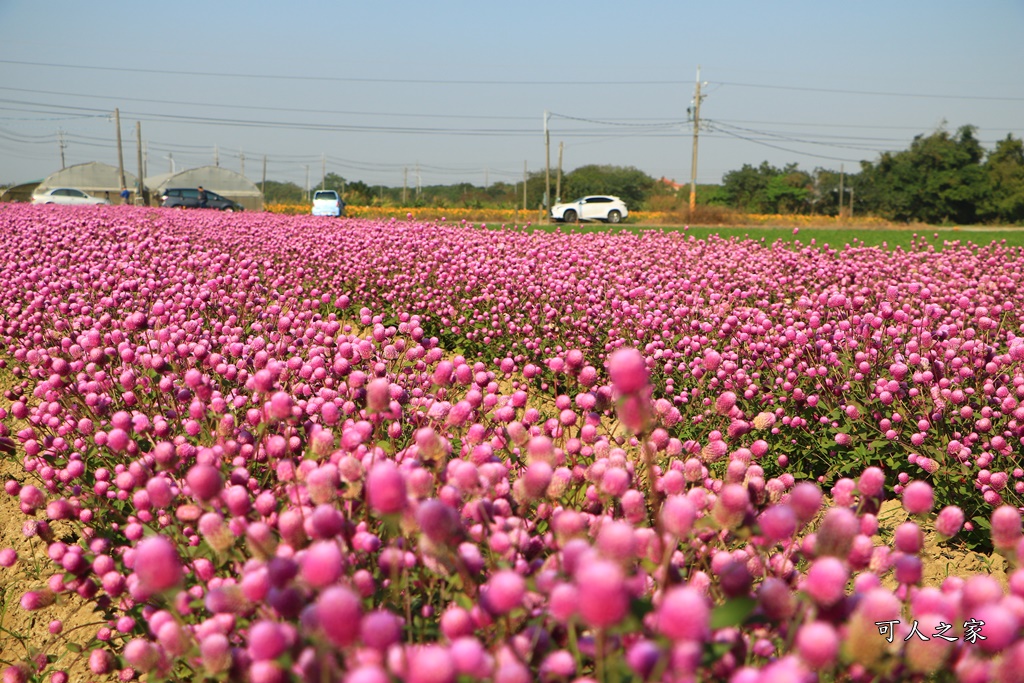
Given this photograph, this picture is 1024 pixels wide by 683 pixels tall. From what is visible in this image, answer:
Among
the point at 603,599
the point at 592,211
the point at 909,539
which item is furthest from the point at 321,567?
the point at 592,211

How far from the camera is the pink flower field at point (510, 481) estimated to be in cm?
110

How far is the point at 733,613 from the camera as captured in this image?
1009 mm

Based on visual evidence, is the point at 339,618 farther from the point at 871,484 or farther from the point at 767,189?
the point at 767,189

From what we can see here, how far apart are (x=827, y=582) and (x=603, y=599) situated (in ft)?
1.25


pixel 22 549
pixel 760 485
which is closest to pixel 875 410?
pixel 760 485

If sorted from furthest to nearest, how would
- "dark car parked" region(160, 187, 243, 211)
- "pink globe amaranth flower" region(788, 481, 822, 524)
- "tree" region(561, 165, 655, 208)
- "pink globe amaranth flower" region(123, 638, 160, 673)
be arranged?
"tree" region(561, 165, 655, 208) → "dark car parked" region(160, 187, 243, 211) → "pink globe amaranth flower" region(123, 638, 160, 673) → "pink globe amaranth flower" region(788, 481, 822, 524)

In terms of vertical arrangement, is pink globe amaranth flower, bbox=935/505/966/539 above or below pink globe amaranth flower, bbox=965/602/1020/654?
below

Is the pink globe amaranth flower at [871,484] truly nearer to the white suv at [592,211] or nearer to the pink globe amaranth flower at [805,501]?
the pink globe amaranth flower at [805,501]

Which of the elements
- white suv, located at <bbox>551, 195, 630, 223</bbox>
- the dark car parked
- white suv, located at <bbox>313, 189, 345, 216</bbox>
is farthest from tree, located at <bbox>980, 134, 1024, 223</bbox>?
the dark car parked

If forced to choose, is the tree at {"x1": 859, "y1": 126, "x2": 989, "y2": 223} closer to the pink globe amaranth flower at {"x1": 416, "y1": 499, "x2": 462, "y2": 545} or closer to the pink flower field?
the pink flower field

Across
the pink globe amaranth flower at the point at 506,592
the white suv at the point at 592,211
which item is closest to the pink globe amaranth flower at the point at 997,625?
the pink globe amaranth flower at the point at 506,592

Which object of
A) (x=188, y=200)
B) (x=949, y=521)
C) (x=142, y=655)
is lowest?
(x=142, y=655)

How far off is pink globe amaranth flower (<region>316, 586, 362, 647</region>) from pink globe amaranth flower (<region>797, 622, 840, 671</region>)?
1.86 ft

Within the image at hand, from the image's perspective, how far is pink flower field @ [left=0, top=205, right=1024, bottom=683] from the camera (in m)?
1.10
